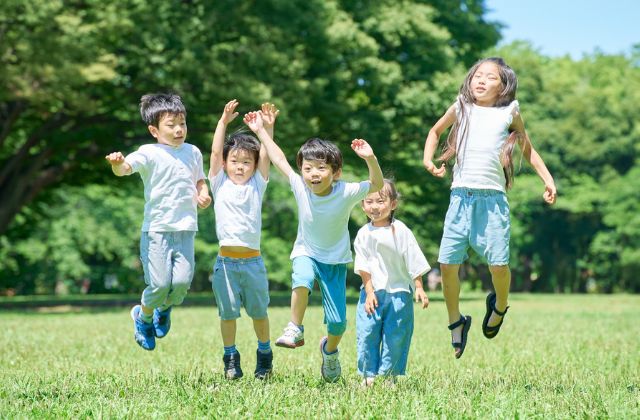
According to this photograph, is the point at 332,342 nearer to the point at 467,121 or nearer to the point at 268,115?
the point at 268,115

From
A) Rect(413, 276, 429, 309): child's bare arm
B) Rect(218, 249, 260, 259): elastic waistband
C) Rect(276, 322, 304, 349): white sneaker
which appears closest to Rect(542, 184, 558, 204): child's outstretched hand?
Rect(413, 276, 429, 309): child's bare arm

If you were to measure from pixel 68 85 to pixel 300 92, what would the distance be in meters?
5.62

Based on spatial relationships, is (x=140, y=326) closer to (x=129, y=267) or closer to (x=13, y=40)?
(x=13, y=40)

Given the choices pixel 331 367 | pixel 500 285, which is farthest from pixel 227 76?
A: pixel 500 285

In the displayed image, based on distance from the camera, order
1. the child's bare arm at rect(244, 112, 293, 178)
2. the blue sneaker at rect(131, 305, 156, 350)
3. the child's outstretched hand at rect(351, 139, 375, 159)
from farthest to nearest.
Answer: the blue sneaker at rect(131, 305, 156, 350) < the child's bare arm at rect(244, 112, 293, 178) < the child's outstretched hand at rect(351, 139, 375, 159)

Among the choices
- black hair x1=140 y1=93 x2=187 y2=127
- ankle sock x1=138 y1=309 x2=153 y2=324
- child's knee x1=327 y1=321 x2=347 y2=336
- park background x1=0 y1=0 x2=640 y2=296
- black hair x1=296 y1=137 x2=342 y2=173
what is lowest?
ankle sock x1=138 y1=309 x2=153 y2=324

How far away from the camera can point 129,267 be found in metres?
49.5

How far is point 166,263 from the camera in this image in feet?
22.4

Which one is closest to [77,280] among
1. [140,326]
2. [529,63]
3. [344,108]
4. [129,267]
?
[129,267]

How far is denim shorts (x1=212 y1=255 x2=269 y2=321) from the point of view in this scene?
6.75 m

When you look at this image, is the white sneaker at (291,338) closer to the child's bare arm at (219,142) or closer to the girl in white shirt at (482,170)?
the girl in white shirt at (482,170)

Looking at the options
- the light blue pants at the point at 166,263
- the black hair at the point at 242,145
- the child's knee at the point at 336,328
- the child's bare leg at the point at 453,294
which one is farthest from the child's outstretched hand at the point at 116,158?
the child's bare leg at the point at 453,294

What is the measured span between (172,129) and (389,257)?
201 cm

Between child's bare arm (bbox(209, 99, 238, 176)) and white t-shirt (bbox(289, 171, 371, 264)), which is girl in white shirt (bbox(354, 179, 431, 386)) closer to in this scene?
white t-shirt (bbox(289, 171, 371, 264))
